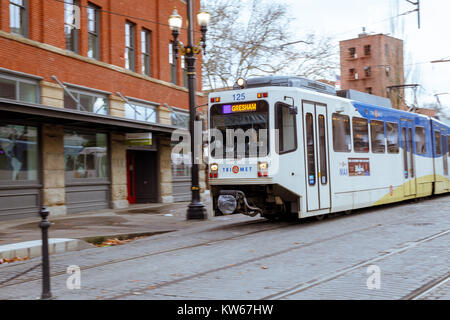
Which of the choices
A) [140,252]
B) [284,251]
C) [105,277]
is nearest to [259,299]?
[105,277]

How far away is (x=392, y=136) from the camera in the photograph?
655 inches

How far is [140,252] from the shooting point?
9234mm

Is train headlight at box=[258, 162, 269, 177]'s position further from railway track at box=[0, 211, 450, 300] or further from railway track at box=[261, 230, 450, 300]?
railway track at box=[261, 230, 450, 300]

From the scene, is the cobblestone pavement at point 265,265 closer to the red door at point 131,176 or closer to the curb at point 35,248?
the curb at point 35,248

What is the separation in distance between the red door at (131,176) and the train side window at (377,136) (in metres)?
10.9

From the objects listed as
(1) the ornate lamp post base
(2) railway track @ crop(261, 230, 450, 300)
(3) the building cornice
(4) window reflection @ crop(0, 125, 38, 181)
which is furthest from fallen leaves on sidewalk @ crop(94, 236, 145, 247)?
(3) the building cornice

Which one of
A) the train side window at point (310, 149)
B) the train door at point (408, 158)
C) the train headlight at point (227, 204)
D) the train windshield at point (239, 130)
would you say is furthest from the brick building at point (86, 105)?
the train door at point (408, 158)

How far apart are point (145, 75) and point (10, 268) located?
14606 millimetres

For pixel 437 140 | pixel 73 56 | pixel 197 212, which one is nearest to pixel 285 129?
pixel 197 212

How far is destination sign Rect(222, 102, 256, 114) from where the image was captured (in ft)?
38.8

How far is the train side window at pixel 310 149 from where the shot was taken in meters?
12.3

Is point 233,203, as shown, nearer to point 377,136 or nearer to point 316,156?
point 316,156

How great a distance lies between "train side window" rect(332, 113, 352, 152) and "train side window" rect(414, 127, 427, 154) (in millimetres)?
5604
